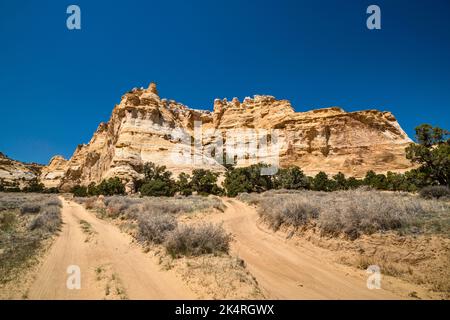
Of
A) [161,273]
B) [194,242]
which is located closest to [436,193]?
[194,242]

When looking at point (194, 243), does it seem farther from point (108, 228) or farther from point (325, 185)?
point (325, 185)

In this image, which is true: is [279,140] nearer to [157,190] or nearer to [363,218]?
[157,190]

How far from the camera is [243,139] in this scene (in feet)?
240

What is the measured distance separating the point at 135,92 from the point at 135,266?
6546 cm

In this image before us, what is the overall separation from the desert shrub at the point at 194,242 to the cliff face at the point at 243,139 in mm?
38689

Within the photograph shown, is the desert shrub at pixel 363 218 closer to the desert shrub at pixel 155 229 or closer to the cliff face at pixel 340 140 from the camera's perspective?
the desert shrub at pixel 155 229

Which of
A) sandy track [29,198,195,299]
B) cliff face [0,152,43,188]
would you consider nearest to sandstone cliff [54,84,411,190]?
cliff face [0,152,43,188]

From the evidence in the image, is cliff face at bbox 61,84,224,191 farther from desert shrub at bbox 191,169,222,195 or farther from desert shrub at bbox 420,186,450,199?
desert shrub at bbox 420,186,450,199

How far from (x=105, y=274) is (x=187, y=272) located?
80.0 inches

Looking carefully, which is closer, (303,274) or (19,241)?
(303,274)

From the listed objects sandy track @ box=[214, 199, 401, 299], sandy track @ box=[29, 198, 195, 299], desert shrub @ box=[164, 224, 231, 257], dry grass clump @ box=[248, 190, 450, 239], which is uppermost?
dry grass clump @ box=[248, 190, 450, 239]

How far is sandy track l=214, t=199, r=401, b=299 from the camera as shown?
16.7 ft

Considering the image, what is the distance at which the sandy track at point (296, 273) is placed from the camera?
16.7 feet

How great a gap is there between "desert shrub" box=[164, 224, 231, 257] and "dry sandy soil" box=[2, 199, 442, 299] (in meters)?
0.51
